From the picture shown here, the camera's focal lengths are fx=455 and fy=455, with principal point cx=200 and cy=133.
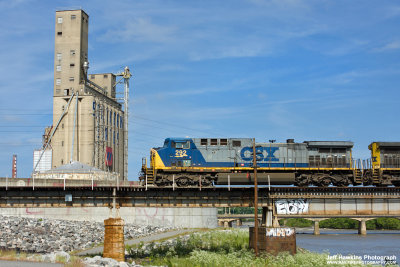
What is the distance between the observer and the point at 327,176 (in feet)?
142

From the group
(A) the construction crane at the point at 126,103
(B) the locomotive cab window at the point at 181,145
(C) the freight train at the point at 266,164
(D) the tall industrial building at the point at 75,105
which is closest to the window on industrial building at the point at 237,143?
(C) the freight train at the point at 266,164

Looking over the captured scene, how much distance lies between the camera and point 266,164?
44.0 metres

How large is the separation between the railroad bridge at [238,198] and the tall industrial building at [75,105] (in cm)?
6277

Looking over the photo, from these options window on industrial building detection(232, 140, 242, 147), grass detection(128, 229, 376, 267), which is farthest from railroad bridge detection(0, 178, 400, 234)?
window on industrial building detection(232, 140, 242, 147)

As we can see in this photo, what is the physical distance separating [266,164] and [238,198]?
8.98 meters

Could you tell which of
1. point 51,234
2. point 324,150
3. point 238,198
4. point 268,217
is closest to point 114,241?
point 238,198

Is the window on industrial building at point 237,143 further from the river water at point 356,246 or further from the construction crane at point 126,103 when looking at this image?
the construction crane at point 126,103

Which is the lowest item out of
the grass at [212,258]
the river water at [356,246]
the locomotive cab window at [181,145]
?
the river water at [356,246]

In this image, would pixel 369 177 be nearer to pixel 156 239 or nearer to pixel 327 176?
pixel 327 176

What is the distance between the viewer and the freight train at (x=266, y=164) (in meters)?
42.7

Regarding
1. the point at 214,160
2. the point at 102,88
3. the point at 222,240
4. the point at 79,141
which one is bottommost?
the point at 222,240

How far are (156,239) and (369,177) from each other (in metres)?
22.7

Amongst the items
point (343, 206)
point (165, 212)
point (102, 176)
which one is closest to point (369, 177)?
point (343, 206)

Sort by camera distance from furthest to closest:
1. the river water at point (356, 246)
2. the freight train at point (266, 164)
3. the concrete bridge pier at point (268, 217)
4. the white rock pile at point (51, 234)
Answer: the river water at point (356, 246), the freight train at point (266, 164), the white rock pile at point (51, 234), the concrete bridge pier at point (268, 217)
